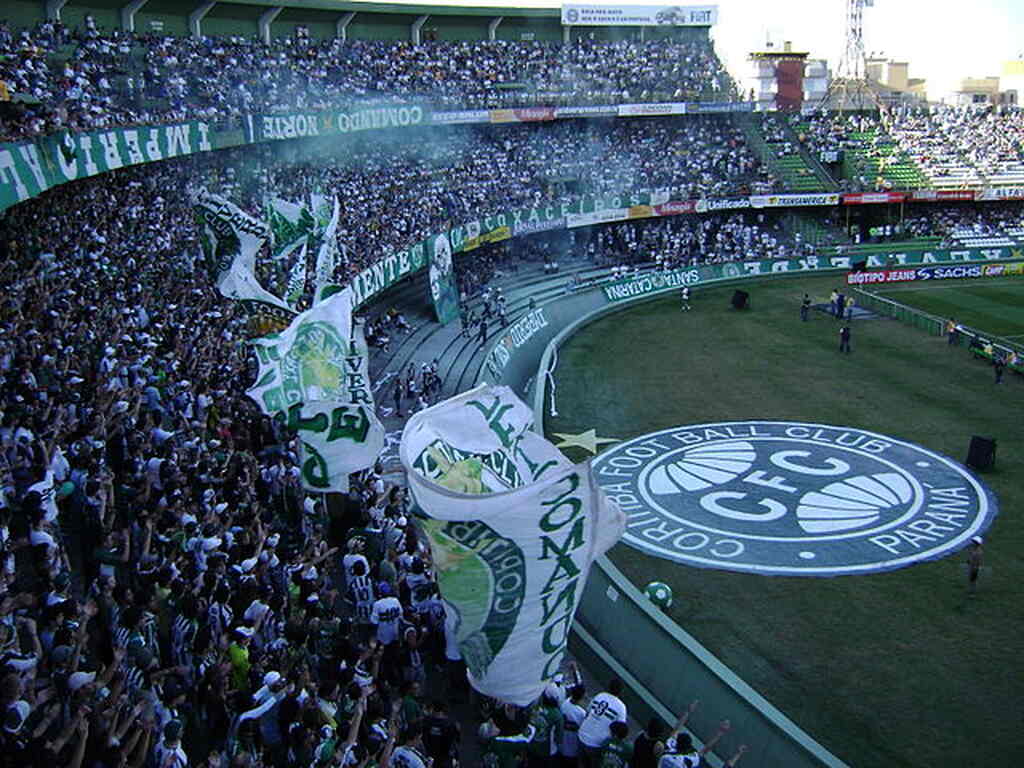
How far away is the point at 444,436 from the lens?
33.4 ft

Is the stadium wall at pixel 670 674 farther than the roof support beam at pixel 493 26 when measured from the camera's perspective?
No

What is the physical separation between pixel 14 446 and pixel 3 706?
6333 millimetres

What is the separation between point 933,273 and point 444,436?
49228 millimetres

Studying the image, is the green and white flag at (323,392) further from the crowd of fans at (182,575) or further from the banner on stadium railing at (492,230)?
the banner on stadium railing at (492,230)

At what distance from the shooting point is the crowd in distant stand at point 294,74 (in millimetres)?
30109

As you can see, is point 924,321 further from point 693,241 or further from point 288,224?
point 288,224

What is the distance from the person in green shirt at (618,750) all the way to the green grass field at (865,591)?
513cm

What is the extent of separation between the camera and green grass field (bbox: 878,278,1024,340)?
41125 mm

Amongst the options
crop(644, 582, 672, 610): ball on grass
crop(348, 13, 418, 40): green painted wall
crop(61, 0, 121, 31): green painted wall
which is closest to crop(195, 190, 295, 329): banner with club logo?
crop(644, 582, 672, 610): ball on grass

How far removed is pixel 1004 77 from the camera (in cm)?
12319

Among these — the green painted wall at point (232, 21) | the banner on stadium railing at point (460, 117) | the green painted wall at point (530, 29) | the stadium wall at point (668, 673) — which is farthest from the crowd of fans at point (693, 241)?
the stadium wall at point (668, 673)

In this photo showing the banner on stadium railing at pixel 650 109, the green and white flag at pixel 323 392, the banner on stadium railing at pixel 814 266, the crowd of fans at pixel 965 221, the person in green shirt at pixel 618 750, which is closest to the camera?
the person in green shirt at pixel 618 750

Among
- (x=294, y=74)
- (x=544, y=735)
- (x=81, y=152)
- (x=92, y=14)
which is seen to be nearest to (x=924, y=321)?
(x=294, y=74)

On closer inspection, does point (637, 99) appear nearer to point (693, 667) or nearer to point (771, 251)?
point (771, 251)
